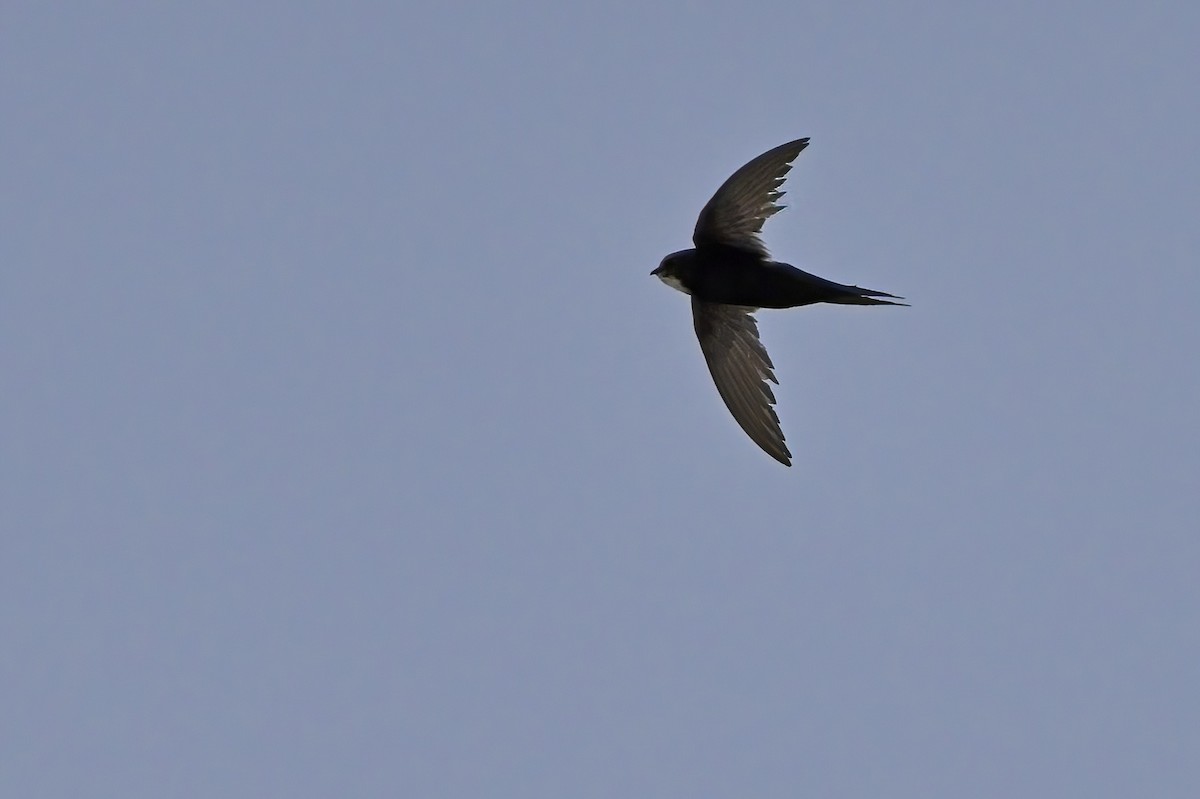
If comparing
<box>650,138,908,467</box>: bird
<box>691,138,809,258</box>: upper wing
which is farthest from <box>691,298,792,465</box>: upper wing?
<box>691,138,809,258</box>: upper wing

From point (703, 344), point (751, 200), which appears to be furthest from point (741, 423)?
point (751, 200)

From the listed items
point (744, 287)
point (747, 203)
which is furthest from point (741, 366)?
point (747, 203)

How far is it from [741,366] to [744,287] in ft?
2.21

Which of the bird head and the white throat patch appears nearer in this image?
the bird head

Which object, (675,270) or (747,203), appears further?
(675,270)

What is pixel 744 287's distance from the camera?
9.93 m

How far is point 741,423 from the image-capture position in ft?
33.4

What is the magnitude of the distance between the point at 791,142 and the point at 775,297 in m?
0.98

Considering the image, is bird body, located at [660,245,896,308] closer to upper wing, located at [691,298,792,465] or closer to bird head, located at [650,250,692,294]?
bird head, located at [650,250,692,294]

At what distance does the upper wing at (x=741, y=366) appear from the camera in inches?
398

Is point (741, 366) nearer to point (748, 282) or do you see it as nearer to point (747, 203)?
point (748, 282)

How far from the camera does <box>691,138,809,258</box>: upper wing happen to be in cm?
949

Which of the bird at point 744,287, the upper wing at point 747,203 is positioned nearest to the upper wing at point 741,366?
the bird at point 744,287

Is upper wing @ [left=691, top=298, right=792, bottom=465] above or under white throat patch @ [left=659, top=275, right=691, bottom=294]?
under
